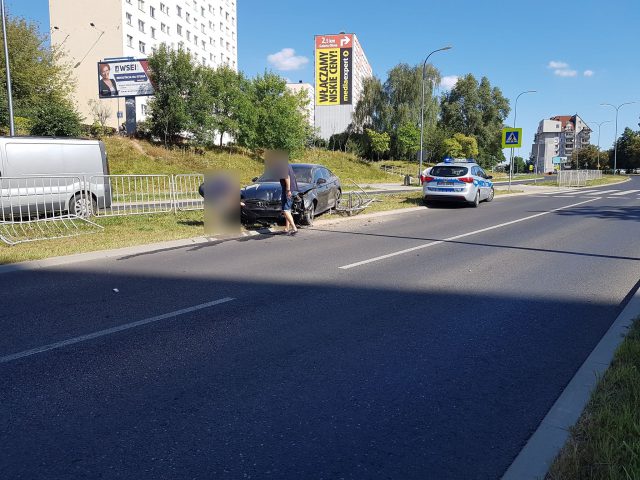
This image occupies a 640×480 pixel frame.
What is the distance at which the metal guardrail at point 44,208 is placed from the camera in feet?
37.1

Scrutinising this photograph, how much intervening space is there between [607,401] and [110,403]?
10.9 ft

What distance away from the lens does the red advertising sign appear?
70875 millimetres

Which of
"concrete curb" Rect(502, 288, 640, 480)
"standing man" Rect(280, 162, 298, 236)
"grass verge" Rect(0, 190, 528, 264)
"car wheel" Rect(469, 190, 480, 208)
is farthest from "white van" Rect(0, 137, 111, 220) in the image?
"car wheel" Rect(469, 190, 480, 208)

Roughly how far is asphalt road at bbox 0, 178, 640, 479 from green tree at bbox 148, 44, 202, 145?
31.8 meters

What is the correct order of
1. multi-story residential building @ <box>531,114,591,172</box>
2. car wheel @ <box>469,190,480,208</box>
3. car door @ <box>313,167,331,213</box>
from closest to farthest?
car door @ <box>313,167,331,213</box>, car wheel @ <box>469,190,480,208</box>, multi-story residential building @ <box>531,114,591,172</box>

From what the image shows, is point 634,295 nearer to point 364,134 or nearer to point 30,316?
point 30,316

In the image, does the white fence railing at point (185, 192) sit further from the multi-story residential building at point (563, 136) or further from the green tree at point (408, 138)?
the multi-story residential building at point (563, 136)

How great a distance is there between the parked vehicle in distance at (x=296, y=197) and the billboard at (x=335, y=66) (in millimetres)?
58710

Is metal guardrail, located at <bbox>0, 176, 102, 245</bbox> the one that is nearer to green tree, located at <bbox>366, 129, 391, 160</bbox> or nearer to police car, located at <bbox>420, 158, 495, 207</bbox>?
police car, located at <bbox>420, 158, 495, 207</bbox>

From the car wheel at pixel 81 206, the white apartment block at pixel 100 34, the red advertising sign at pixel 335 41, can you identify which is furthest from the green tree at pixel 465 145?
the car wheel at pixel 81 206

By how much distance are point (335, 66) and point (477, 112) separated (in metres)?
26.0

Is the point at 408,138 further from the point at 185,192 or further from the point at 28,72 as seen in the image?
the point at 185,192

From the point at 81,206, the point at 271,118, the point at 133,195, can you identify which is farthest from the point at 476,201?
the point at 271,118

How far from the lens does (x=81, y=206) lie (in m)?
13.1
